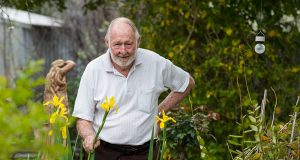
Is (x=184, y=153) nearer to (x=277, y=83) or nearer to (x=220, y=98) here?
(x=220, y=98)

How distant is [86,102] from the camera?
3.94 meters

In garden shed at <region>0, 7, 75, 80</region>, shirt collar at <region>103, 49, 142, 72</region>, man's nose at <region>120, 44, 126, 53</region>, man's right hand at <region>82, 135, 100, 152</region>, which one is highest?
man's nose at <region>120, 44, 126, 53</region>

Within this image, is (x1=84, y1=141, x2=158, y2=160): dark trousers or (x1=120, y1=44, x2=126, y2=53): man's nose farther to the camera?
(x1=84, y1=141, x2=158, y2=160): dark trousers

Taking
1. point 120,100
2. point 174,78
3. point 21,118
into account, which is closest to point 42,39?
point 174,78

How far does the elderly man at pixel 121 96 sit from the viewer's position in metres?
3.93

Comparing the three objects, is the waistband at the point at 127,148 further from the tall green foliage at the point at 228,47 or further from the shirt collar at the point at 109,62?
the tall green foliage at the point at 228,47

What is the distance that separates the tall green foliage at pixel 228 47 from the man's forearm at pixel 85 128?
2958 millimetres

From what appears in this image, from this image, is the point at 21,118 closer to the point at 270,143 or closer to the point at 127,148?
the point at 270,143

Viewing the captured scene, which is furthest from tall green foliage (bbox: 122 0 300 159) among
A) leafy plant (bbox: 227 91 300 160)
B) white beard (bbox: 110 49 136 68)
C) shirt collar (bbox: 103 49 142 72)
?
leafy plant (bbox: 227 91 300 160)

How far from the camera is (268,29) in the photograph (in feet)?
23.7

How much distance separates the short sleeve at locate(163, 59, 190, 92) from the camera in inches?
167

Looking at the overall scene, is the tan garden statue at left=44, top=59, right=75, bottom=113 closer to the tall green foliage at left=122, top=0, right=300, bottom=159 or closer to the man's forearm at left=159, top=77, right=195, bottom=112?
the tall green foliage at left=122, top=0, right=300, bottom=159

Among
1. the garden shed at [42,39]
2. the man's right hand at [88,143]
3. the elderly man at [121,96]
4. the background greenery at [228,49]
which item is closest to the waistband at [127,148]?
the elderly man at [121,96]

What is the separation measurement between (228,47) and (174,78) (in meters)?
2.85
